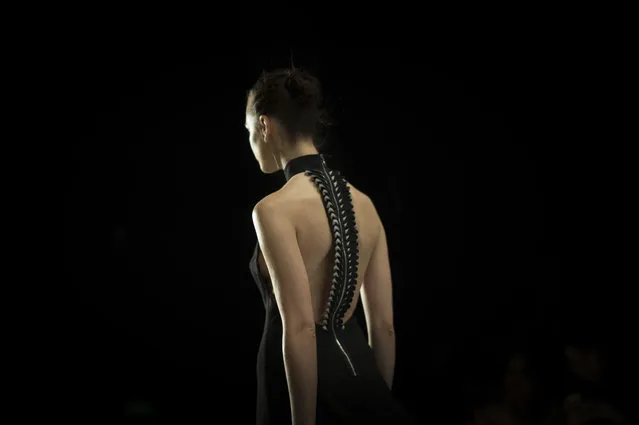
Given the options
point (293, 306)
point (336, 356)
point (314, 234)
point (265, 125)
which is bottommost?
point (336, 356)

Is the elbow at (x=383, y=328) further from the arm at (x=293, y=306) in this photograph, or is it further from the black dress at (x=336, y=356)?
the arm at (x=293, y=306)

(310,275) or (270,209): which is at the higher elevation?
(270,209)

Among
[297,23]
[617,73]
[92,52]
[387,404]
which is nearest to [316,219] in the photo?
[387,404]

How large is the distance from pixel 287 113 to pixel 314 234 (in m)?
0.34

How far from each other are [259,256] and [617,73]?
199 centimetres

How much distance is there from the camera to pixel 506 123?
11.4 feet

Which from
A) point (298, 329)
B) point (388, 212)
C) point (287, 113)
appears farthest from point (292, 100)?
point (388, 212)

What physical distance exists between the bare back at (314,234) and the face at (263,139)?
5.4 inches

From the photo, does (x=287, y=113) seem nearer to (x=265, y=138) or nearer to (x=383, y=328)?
(x=265, y=138)

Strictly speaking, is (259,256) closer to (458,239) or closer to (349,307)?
(349,307)

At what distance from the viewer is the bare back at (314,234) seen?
205cm

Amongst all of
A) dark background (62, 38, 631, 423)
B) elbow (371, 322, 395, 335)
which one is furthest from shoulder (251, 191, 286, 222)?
dark background (62, 38, 631, 423)

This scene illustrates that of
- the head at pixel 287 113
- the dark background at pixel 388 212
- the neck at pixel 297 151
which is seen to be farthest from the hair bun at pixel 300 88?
the dark background at pixel 388 212

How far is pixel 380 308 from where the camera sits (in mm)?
2277
